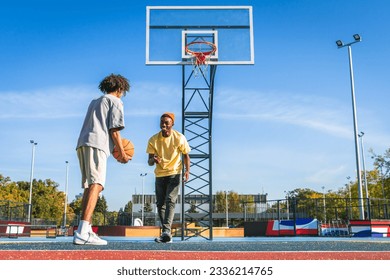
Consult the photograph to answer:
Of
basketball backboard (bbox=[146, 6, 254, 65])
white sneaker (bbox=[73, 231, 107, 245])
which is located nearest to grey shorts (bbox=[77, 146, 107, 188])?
white sneaker (bbox=[73, 231, 107, 245])

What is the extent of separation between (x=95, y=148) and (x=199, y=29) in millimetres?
9730

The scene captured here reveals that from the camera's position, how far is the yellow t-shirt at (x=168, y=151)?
5.24 metres

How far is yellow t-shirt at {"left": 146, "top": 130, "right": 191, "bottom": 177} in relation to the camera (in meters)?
5.24

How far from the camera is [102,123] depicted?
12.1 feet

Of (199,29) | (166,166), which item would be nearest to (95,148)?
(166,166)

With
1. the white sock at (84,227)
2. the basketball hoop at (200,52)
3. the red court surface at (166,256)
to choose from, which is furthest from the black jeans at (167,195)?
the basketball hoop at (200,52)

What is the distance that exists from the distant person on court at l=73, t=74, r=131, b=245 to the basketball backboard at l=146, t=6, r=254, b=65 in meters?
8.44

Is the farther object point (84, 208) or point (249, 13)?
point (249, 13)

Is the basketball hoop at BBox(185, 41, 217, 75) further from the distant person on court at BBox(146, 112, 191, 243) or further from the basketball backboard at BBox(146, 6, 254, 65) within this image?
the distant person on court at BBox(146, 112, 191, 243)

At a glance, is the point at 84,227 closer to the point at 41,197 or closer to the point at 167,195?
the point at 167,195

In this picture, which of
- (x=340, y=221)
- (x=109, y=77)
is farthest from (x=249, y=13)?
(x=340, y=221)
